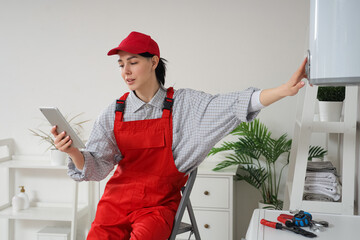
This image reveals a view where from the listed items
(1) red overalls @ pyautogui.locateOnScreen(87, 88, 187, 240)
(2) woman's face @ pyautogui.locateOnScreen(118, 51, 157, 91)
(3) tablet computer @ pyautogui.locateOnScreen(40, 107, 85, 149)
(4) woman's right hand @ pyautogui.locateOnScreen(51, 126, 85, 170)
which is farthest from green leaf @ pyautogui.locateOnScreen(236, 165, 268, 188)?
(3) tablet computer @ pyautogui.locateOnScreen(40, 107, 85, 149)

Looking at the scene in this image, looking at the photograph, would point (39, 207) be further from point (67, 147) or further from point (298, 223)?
point (298, 223)

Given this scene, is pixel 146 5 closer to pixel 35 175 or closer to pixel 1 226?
pixel 35 175

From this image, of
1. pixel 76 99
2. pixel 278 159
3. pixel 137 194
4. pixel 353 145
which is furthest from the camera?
pixel 76 99

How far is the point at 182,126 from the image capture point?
216 cm

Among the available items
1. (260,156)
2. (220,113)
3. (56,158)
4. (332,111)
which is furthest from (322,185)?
(56,158)

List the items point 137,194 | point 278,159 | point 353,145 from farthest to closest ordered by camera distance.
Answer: point 278,159 → point 137,194 → point 353,145

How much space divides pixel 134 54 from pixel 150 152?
0.46m

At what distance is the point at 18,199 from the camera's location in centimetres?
347

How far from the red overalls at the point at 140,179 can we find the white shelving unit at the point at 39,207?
1200 millimetres

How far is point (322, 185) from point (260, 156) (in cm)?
134

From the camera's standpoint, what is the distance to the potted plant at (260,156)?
122 inches

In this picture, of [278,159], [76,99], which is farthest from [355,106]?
[76,99]

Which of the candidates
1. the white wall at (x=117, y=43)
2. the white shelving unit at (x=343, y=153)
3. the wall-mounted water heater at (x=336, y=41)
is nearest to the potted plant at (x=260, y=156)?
the white wall at (x=117, y=43)

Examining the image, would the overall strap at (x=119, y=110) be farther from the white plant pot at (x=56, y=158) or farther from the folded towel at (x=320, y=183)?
the white plant pot at (x=56, y=158)
